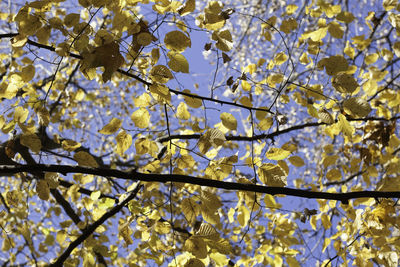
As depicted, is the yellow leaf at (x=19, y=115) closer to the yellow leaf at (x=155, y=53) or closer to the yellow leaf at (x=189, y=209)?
the yellow leaf at (x=155, y=53)

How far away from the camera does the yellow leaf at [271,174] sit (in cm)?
124

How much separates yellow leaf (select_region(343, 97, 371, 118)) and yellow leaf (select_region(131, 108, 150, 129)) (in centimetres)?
83

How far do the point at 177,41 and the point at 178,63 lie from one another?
0.08m

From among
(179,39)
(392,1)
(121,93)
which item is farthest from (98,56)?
(121,93)

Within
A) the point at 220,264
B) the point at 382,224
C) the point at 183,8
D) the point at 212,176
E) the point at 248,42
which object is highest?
the point at 248,42

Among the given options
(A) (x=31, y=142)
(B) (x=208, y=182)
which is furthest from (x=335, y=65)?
(A) (x=31, y=142)

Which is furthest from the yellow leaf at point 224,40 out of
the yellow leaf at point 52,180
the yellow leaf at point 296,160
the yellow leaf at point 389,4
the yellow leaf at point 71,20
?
the yellow leaf at point 389,4

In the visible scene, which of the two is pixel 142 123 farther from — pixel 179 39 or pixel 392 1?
pixel 392 1

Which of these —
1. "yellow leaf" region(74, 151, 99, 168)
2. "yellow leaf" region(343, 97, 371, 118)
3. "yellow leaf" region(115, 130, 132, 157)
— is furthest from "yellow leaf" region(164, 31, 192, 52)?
"yellow leaf" region(343, 97, 371, 118)

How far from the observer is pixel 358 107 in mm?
1312

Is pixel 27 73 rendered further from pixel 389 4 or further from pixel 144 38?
pixel 389 4

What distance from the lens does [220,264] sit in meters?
1.65

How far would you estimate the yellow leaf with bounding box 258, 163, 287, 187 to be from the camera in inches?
48.7

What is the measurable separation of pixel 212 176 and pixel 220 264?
0.45m
